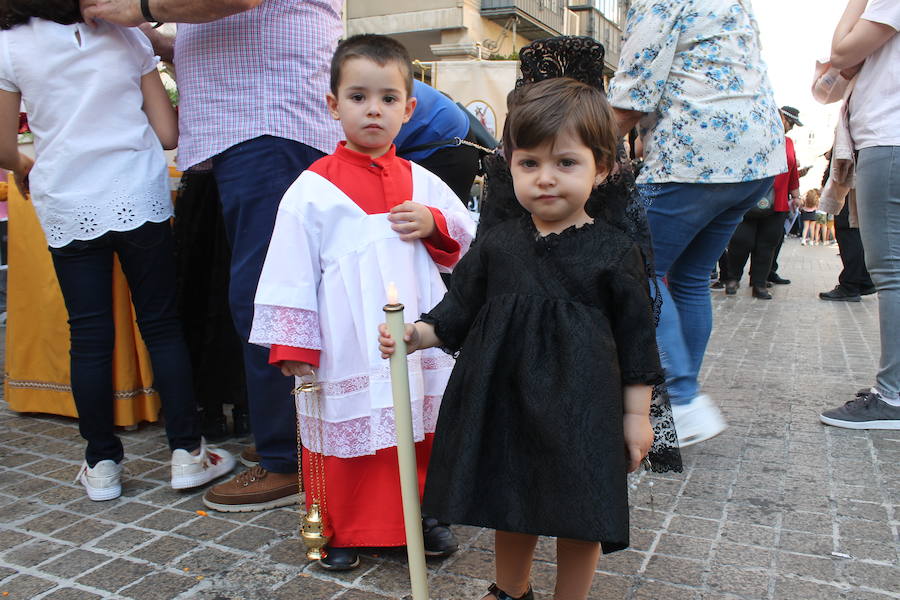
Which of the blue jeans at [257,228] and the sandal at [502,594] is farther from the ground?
the blue jeans at [257,228]

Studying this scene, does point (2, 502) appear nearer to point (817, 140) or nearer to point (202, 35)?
point (202, 35)

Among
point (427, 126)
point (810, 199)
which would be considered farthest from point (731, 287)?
point (810, 199)

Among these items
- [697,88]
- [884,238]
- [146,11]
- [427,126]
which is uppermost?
[146,11]

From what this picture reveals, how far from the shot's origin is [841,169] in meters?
3.89

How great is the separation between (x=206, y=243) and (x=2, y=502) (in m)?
1.29

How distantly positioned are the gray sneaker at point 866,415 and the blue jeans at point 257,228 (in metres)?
2.58

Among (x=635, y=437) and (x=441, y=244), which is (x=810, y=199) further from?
(x=635, y=437)

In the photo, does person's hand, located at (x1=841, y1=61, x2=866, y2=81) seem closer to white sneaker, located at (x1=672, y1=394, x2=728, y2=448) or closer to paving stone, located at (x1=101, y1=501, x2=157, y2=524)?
white sneaker, located at (x1=672, y1=394, x2=728, y2=448)

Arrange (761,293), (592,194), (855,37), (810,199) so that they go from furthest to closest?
(810,199)
(761,293)
(855,37)
(592,194)

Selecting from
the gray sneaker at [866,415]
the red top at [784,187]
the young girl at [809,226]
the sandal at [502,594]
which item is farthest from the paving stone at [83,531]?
the young girl at [809,226]

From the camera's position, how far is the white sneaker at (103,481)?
2.85 meters

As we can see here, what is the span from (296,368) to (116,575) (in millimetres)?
837

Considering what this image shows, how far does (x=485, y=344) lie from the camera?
5.77 feet

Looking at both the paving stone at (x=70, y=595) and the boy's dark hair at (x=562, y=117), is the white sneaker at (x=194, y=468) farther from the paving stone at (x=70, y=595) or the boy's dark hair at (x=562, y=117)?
the boy's dark hair at (x=562, y=117)
